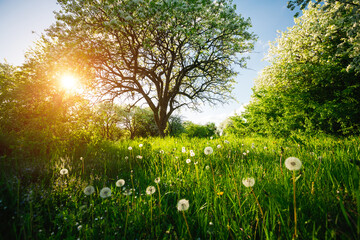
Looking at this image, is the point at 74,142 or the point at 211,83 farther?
the point at 211,83

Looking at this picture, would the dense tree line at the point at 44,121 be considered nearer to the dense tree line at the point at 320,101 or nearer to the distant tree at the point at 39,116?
the distant tree at the point at 39,116

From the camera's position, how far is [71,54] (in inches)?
374

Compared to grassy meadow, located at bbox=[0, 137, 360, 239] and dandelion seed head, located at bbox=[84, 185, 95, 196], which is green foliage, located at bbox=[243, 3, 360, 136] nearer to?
grassy meadow, located at bbox=[0, 137, 360, 239]

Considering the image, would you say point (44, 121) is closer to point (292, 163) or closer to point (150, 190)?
point (150, 190)

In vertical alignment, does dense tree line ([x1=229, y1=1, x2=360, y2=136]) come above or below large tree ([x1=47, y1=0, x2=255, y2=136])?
below

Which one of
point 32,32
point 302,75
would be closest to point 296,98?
point 302,75

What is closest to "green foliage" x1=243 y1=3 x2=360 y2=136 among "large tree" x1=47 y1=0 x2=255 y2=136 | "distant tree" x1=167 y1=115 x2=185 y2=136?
"large tree" x1=47 y1=0 x2=255 y2=136

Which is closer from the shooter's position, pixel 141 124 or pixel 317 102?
pixel 317 102

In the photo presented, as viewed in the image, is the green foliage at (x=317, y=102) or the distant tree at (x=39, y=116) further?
the green foliage at (x=317, y=102)

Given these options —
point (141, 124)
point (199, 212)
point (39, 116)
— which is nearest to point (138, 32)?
point (39, 116)

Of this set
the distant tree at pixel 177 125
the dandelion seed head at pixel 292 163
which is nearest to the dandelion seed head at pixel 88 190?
the dandelion seed head at pixel 292 163

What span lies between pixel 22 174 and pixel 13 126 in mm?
4300

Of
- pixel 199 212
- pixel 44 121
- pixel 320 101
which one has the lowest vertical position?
pixel 199 212

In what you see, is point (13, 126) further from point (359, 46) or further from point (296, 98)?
point (359, 46)
